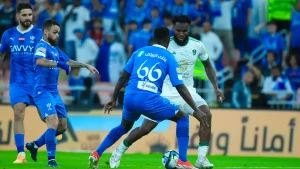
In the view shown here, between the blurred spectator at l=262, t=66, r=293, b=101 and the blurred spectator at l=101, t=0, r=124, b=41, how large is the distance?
4.15m

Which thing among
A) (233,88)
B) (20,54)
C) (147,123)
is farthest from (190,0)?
(147,123)

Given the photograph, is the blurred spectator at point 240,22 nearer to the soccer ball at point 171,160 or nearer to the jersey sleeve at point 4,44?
the jersey sleeve at point 4,44

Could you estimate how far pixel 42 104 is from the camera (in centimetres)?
1428

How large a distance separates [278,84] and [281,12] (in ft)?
7.60

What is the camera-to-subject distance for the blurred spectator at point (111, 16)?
78.3 ft

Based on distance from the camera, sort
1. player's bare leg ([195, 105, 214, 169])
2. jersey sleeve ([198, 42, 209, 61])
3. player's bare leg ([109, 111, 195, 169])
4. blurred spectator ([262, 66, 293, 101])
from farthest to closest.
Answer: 1. blurred spectator ([262, 66, 293, 101])
2. jersey sleeve ([198, 42, 209, 61])
3. player's bare leg ([195, 105, 214, 169])
4. player's bare leg ([109, 111, 195, 169])

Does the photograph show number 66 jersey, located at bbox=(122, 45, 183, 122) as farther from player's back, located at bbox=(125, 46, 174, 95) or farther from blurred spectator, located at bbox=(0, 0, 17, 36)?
blurred spectator, located at bbox=(0, 0, 17, 36)

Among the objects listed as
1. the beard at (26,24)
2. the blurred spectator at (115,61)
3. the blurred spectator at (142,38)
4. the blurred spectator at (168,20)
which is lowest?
the blurred spectator at (115,61)

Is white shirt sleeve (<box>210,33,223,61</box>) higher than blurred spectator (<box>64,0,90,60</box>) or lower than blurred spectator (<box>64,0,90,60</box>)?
lower

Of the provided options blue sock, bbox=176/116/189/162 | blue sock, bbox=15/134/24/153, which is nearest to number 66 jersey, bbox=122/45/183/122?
blue sock, bbox=176/116/189/162

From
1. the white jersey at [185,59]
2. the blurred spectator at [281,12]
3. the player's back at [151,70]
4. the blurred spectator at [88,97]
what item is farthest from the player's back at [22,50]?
the blurred spectator at [281,12]

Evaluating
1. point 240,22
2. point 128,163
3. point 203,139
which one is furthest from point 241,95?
point 203,139

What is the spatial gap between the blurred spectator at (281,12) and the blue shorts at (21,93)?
983cm

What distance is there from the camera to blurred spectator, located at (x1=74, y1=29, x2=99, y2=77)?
23.2 metres
